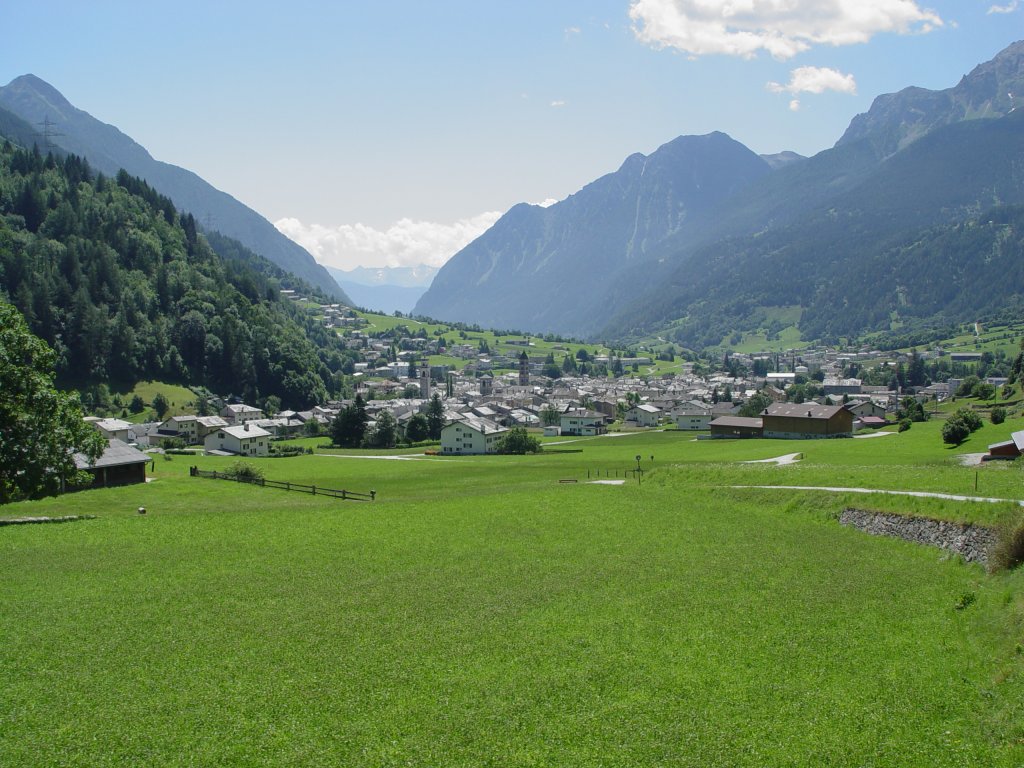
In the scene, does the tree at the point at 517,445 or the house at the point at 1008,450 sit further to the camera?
the tree at the point at 517,445

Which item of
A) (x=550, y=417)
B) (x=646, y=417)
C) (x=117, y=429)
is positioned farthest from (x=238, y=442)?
(x=646, y=417)

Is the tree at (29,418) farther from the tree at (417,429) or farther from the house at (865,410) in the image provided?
the house at (865,410)

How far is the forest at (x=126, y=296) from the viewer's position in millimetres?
138750

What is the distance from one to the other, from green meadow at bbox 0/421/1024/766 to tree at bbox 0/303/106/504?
9.35ft

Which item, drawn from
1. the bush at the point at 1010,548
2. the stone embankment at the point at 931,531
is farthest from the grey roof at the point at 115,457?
the bush at the point at 1010,548

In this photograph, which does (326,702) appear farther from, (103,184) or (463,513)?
(103,184)

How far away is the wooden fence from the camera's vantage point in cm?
5338

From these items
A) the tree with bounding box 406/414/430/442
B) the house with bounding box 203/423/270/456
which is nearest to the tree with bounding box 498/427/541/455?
the tree with bounding box 406/414/430/442

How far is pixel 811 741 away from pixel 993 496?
21966 mm

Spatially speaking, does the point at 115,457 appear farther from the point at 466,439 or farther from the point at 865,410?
the point at 865,410

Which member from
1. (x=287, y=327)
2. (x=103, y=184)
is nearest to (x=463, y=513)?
(x=287, y=327)

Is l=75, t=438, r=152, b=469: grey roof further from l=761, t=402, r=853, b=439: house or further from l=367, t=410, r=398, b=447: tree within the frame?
l=761, t=402, r=853, b=439: house

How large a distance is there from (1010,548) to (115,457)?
5058 centimetres

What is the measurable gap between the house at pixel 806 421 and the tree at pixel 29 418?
3082 inches
